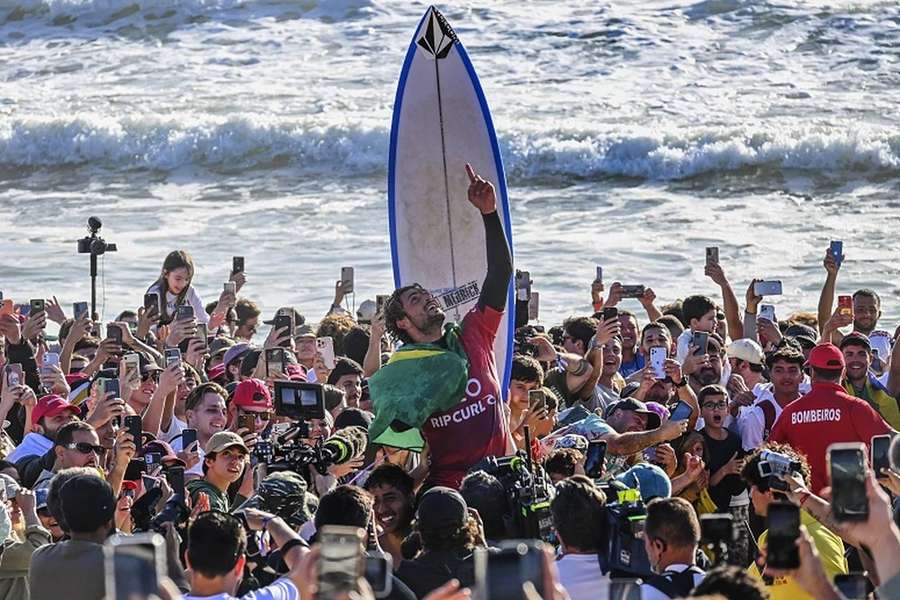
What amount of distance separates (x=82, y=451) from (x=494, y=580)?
341cm

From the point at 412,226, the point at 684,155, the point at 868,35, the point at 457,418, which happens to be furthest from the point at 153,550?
the point at 868,35

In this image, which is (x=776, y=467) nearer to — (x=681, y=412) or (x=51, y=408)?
(x=681, y=412)

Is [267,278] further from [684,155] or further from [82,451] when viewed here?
[82,451]

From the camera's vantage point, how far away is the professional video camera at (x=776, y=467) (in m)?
4.82

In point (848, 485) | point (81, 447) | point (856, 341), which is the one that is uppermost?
point (848, 485)

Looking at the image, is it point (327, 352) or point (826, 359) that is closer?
point (826, 359)

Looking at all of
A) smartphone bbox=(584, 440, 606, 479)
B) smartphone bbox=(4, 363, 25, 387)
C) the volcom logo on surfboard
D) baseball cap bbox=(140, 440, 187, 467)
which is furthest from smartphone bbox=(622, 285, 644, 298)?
smartphone bbox=(584, 440, 606, 479)

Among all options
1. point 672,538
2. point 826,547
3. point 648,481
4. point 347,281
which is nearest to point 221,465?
point 648,481

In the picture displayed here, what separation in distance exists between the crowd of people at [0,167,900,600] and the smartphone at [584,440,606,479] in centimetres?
1

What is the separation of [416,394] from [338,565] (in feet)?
9.88

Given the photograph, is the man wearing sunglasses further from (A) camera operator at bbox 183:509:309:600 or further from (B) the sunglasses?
(A) camera operator at bbox 183:509:309:600

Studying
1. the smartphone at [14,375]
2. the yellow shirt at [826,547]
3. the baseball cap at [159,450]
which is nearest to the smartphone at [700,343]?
the yellow shirt at [826,547]

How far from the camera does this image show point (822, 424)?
6.39 metres

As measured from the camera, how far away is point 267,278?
59.9 feet
